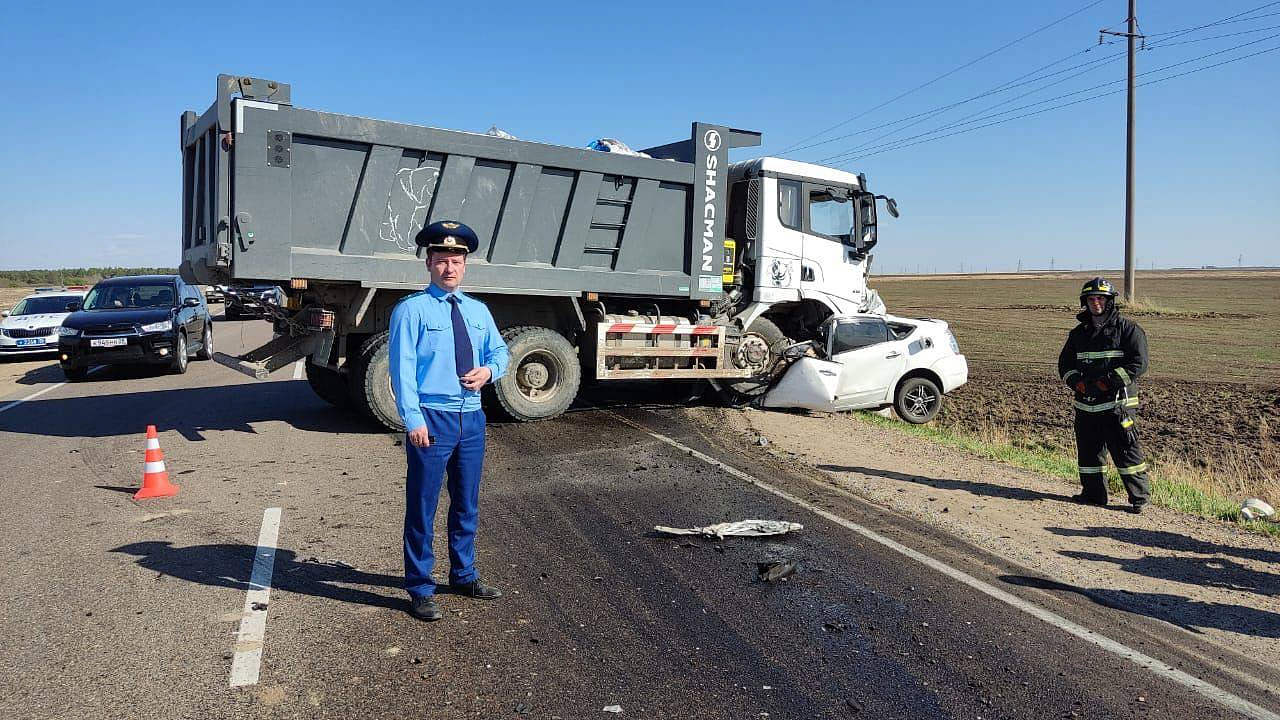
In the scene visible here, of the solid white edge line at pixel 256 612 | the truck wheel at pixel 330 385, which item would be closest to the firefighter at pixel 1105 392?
the solid white edge line at pixel 256 612

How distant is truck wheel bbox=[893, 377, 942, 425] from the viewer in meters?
12.4

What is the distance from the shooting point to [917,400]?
41.2 ft

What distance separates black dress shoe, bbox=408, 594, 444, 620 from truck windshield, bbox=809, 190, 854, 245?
9230 mm

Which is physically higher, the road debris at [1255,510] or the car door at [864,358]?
the car door at [864,358]

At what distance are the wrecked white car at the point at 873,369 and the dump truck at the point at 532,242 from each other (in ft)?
2.17

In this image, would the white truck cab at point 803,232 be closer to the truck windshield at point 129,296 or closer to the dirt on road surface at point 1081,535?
the dirt on road surface at point 1081,535

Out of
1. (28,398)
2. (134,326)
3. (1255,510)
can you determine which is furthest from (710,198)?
(28,398)

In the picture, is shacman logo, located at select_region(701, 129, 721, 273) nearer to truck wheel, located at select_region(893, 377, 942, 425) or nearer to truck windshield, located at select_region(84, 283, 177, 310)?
truck wheel, located at select_region(893, 377, 942, 425)

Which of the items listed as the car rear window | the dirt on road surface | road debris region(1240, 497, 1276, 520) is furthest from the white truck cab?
the car rear window

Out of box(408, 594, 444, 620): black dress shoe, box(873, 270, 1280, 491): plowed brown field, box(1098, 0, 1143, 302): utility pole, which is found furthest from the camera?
box(1098, 0, 1143, 302): utility pole

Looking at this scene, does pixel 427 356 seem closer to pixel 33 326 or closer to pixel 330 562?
pixel 330 562

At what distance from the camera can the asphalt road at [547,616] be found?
376 centimetres

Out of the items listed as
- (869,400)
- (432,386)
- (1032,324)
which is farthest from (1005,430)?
(1032,324)

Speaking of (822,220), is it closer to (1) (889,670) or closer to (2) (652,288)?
(2) (652,288)
